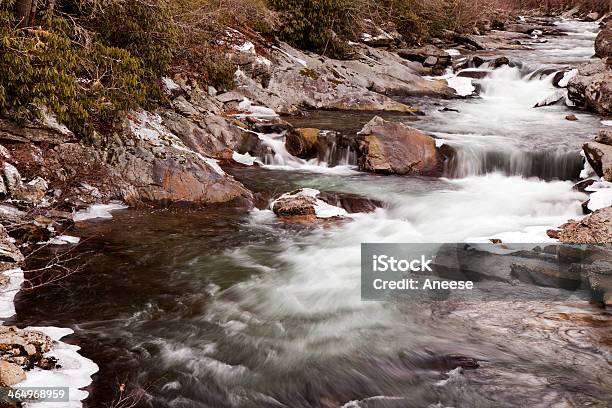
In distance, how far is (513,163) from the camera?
14781 mm

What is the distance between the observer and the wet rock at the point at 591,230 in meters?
8.79

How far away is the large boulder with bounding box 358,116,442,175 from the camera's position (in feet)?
47.2

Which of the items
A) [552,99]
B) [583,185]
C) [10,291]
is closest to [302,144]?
[583,185]

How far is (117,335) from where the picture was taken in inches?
254

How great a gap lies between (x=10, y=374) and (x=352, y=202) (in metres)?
8.22

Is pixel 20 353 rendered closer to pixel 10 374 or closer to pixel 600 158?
pixel 10 374

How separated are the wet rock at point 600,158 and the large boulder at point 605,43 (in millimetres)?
14909

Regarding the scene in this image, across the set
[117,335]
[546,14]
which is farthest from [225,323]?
[546,14]

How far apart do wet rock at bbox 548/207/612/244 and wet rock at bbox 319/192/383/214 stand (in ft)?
12.9

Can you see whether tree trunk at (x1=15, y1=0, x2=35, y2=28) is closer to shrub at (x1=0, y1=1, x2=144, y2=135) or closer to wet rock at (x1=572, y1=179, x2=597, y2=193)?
shrub at (x1=0, y1=1, x2=144, y2=135)

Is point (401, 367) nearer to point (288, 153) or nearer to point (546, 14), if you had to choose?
point (288, 153)

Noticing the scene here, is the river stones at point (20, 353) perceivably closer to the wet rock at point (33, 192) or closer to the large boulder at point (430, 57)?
the wet rock at point (33, 192)

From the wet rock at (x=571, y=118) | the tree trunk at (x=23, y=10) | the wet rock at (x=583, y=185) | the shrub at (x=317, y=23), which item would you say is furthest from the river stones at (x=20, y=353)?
the shrub at (x=317, y=23)

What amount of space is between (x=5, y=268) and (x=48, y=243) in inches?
50.2
